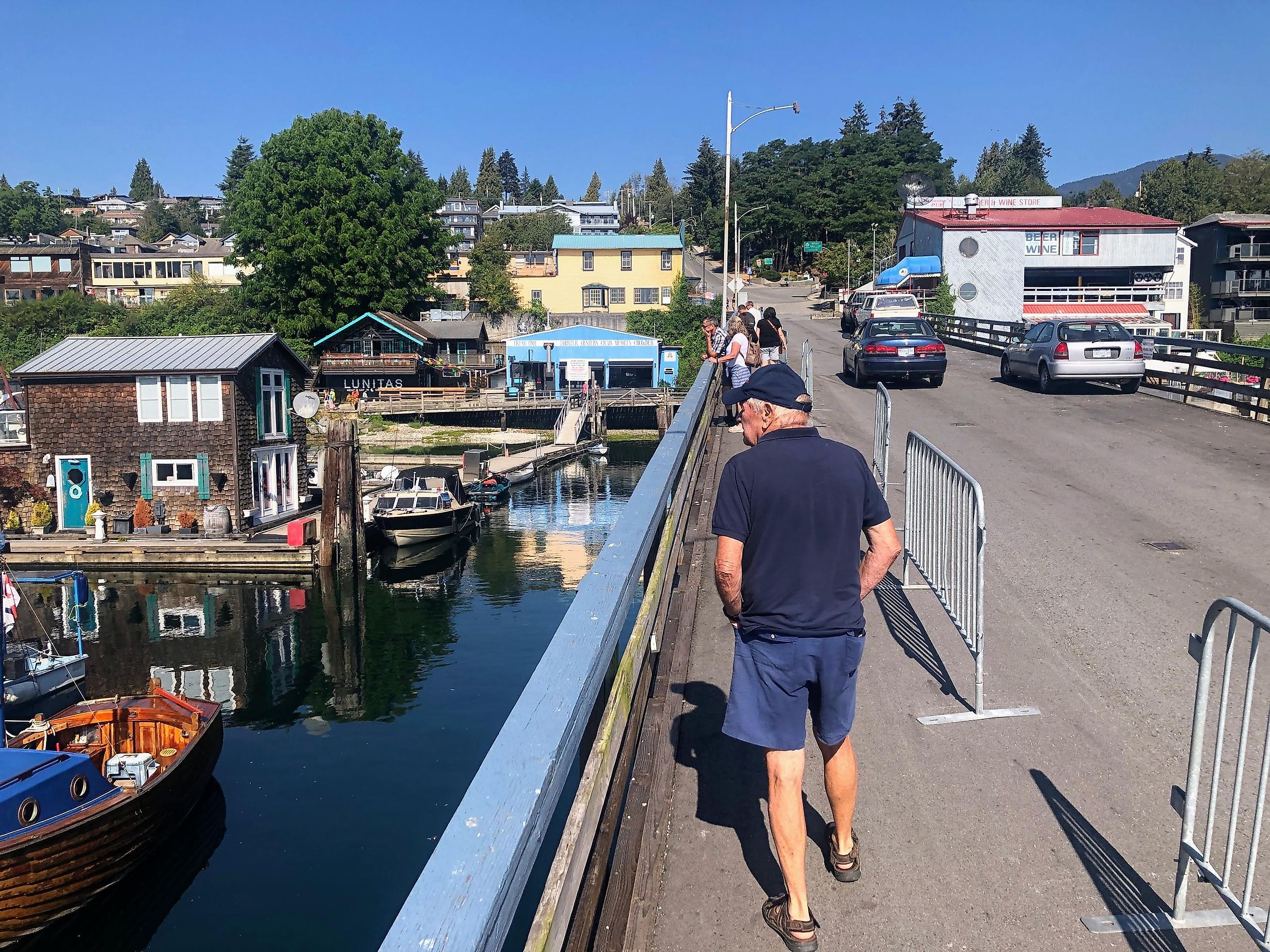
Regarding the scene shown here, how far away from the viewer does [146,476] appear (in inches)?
1484

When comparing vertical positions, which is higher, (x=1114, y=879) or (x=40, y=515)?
(x=1114, y=879)

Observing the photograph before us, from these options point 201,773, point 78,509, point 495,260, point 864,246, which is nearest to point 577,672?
point 201,773

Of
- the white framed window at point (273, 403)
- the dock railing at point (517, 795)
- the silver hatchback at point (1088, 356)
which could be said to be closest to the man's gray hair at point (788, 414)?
the dock railing at point (517, 795)

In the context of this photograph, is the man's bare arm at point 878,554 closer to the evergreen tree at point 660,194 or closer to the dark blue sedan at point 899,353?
the dark blue sedan at point 899,353

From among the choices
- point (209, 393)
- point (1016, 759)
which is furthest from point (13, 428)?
point (1016, 759)

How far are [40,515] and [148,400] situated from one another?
18.5ft

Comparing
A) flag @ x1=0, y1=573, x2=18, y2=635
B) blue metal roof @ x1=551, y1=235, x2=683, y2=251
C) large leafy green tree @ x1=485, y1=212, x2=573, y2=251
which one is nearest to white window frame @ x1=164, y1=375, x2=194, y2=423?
flag @ x1=0, y1=573, x2=18, y2=635

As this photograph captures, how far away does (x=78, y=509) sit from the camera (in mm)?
38375

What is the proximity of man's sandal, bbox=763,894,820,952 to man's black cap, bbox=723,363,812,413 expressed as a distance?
1.77 meters

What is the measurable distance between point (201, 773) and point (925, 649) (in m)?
15.2

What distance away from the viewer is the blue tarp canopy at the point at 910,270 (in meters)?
62.0

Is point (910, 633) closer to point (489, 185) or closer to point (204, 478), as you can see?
point (204, 478)

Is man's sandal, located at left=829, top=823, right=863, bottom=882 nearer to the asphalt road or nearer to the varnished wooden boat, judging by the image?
the asphalt road

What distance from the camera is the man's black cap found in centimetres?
407
